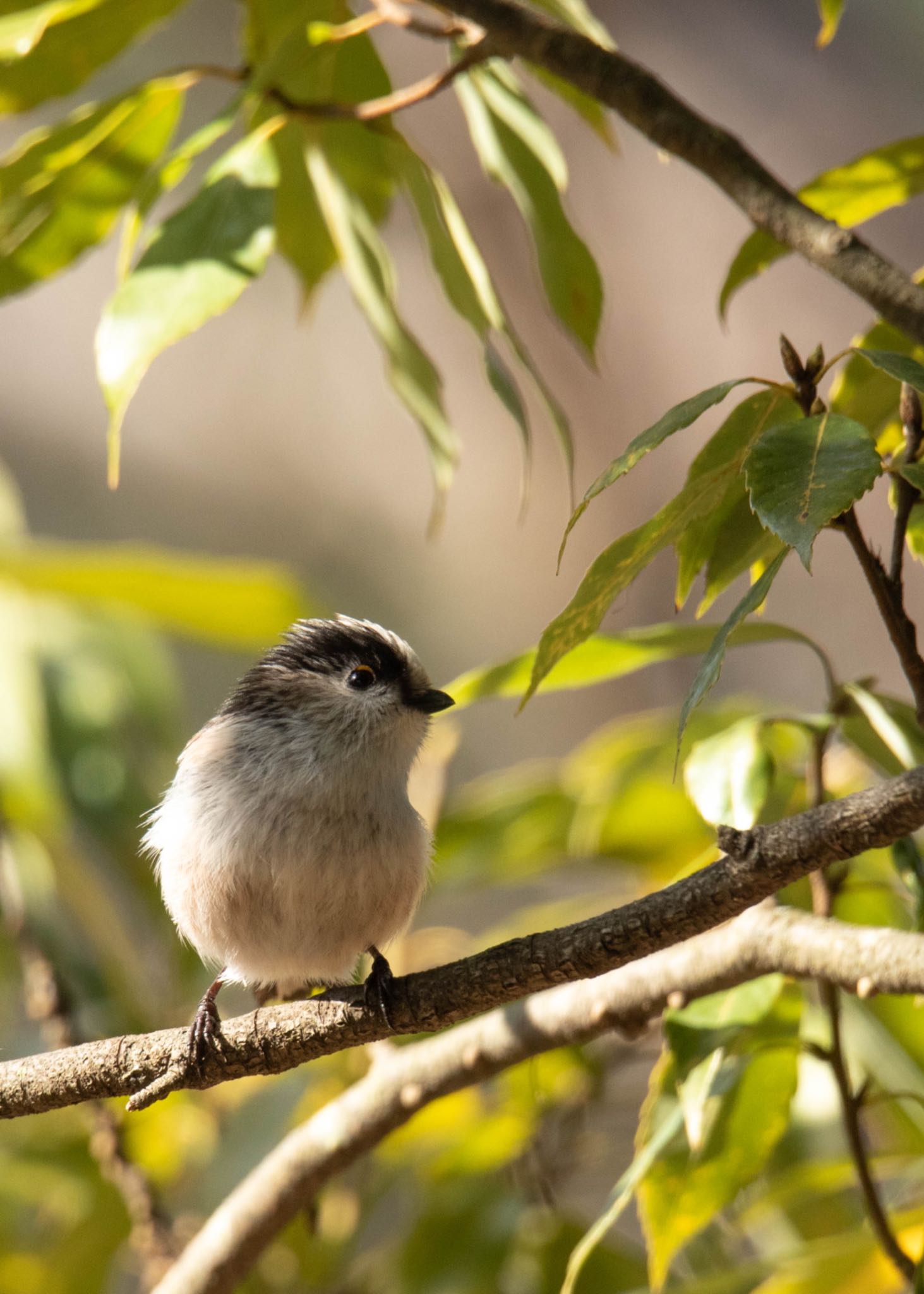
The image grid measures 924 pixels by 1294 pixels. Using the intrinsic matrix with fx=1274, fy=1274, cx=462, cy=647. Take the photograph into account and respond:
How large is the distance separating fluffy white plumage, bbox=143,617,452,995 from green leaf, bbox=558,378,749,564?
68 cm

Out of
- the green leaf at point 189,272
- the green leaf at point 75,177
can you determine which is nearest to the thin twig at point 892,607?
the green leaf at point 189,272

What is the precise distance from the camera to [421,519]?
5.37m

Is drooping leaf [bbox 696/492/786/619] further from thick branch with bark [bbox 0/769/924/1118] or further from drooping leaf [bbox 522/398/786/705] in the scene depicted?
thick branch with bark [bbox 0/769/924/1118]

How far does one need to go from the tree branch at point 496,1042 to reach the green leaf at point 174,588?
2.06 feet

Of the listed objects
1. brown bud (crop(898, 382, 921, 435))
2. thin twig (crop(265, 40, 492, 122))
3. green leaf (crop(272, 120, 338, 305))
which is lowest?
brown bud (crop(898, 382, 921, 435))

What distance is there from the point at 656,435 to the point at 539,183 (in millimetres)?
645

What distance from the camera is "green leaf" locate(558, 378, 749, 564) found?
0.82 metres

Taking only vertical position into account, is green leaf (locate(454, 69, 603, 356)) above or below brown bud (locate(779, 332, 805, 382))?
above

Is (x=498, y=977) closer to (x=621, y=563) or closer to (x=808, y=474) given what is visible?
(x=621, y=563)

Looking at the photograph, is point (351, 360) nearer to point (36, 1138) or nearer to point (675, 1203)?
point (36, 1138)

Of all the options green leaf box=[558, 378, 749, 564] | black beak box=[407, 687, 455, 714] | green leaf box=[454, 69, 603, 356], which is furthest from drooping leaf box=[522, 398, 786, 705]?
black beak box=[407, 687, 455, 714]

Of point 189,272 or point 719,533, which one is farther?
point 189,272

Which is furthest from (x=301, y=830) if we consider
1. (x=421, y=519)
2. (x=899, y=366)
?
(x=421, y=519)

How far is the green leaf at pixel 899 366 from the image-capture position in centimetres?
81
